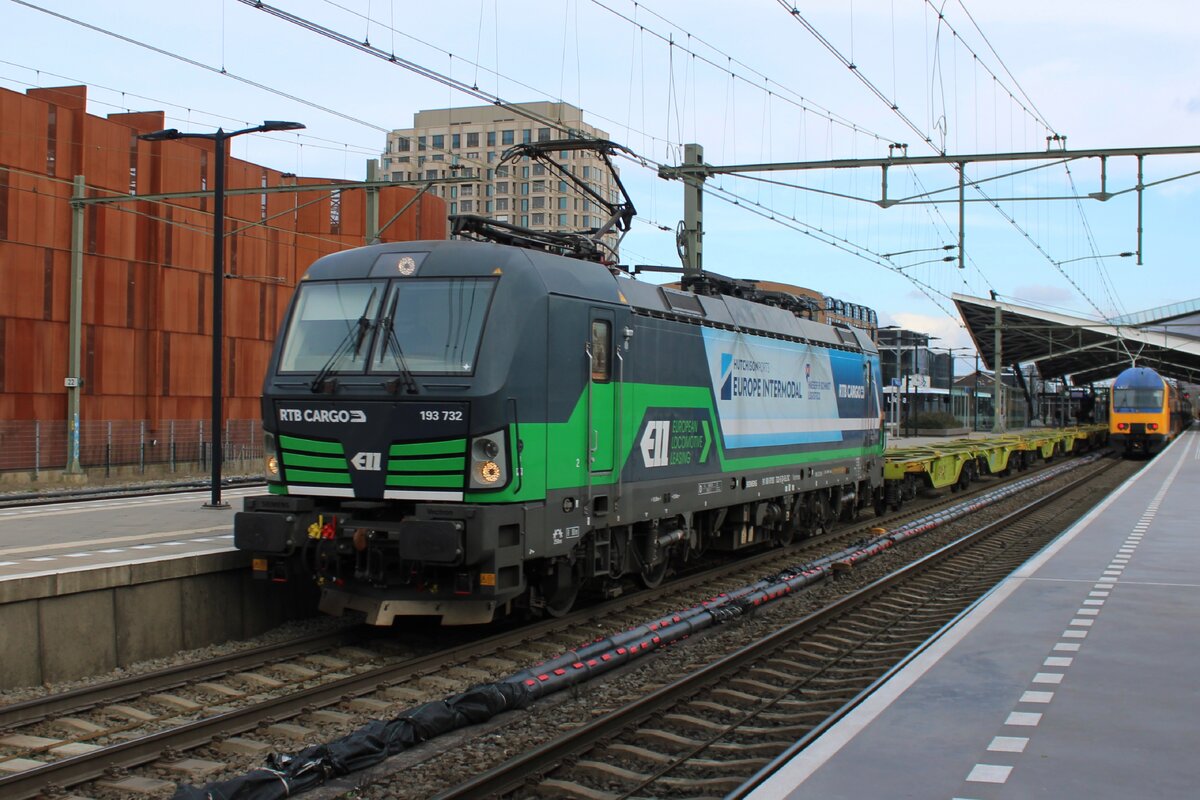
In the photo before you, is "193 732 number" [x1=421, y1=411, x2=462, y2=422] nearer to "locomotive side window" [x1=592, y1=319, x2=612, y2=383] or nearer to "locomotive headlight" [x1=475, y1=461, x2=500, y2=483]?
"locomotive headlight" [x1=475, y1=461, x2=500, y2=483]

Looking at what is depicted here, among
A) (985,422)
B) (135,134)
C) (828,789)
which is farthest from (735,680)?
(985,422)

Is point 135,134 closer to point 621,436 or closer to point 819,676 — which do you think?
point 621,436

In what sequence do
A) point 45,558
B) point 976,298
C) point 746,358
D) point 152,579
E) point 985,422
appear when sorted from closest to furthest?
1. point 152,579
2. point 45,558
3. point 746,358
4. point 976,298
5. point 985,422

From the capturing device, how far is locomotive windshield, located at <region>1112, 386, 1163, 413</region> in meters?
46.3

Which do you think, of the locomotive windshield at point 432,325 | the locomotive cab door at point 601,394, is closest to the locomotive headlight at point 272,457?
the locomotive windshield at point 432,325

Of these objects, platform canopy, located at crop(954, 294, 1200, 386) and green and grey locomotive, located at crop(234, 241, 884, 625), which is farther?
platform canopy, located at crop(954, 294, 1200, 386)

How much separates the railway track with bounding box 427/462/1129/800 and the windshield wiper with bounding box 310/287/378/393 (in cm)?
404

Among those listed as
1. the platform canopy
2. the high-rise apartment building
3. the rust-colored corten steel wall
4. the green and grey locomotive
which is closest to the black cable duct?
the green and grey locomotive

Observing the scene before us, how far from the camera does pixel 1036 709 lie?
7227mm

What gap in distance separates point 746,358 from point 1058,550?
5.15 meters

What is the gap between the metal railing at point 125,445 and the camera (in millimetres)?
28500

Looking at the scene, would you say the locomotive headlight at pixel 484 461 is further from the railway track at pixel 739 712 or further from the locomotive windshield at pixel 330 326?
the railway track at pixel 739 712

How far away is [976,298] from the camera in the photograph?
199ft

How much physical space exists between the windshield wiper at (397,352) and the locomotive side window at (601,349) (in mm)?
2012
